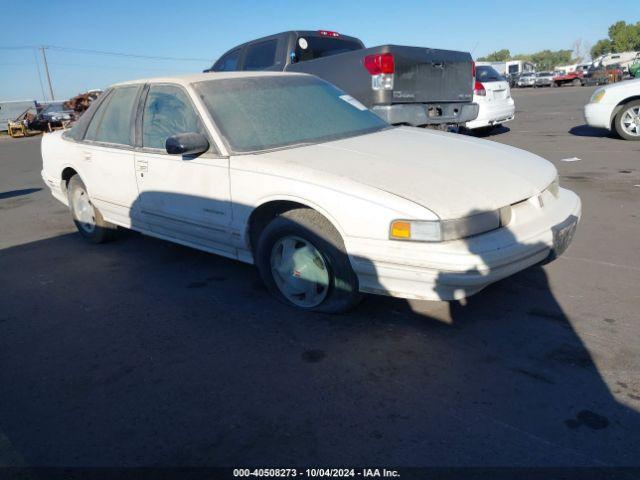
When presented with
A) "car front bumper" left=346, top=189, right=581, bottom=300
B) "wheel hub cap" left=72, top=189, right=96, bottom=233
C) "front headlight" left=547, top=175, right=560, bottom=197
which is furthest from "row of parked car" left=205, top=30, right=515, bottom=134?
"car front bumper" left=346, top=189, right=581, bottom=300

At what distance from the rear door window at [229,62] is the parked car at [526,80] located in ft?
147

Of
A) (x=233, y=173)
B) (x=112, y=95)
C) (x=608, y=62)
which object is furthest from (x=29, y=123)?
(x=608, y=62)

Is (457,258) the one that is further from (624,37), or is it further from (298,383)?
(624,37)

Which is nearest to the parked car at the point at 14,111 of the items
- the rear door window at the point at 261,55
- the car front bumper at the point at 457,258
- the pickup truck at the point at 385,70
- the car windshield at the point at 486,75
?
the pickup truck at the point at 385,70

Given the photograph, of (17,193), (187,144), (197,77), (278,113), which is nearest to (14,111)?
(17,193)

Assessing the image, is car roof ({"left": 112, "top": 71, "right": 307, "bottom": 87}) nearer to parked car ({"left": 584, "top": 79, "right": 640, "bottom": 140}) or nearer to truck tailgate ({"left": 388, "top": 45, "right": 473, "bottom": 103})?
truck tailgate ({"left": 388, "top": 45, "right": 473, "bottom": 103})

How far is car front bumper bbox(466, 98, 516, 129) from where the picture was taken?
409 inches

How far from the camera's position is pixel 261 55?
345 inches

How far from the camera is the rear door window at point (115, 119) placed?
4.53 metres

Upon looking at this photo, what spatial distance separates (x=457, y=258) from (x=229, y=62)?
25.2ft

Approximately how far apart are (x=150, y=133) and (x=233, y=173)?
117cm

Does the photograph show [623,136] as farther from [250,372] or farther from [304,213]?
[250,372]

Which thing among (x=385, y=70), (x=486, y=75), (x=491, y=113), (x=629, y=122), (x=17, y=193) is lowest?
(x=17, y=193)

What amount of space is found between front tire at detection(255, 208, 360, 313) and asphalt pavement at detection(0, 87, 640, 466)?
136mm
